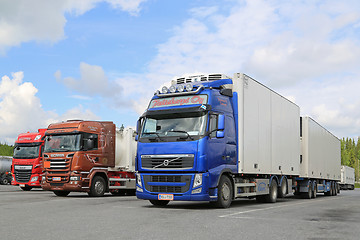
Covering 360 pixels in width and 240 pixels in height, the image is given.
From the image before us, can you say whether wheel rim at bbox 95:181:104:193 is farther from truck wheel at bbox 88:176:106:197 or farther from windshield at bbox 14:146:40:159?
windshield at bbox 14:146:40:159

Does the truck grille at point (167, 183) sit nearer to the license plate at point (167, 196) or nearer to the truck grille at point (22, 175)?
the license plate at point (167, 196)

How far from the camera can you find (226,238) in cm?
735

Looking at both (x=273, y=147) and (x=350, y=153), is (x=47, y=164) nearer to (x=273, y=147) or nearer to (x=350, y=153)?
(x=273, y=147)

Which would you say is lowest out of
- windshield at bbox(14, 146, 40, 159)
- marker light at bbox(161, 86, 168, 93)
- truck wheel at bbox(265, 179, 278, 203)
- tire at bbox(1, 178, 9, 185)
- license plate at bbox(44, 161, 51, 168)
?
tire at bbox(1, 178, 9, 185)

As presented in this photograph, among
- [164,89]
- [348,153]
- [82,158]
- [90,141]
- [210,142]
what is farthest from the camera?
[348,153]

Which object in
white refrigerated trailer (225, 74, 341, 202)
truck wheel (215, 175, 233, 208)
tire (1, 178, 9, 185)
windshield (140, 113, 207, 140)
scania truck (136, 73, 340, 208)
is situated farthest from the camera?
tire (1, 178, 9, 185)

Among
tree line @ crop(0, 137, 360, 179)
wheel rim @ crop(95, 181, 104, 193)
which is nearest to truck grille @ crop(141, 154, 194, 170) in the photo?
wheel rim @ crop(95, 181, 104, 193)

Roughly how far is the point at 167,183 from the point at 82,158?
23.6 ft

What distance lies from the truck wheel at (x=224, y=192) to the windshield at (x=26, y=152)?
50.0 feet

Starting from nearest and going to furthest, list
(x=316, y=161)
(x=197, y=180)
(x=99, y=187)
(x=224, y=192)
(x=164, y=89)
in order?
(x=197, y=180)
(x=224, y=192)
(x=164, y=89)
(x=99, y=187)
(x=316, y=161)

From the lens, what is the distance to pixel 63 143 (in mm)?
18969

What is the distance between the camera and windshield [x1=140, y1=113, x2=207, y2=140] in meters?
12.6

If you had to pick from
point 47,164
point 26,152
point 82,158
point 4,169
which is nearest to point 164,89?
point 82,158

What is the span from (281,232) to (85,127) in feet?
41.7
